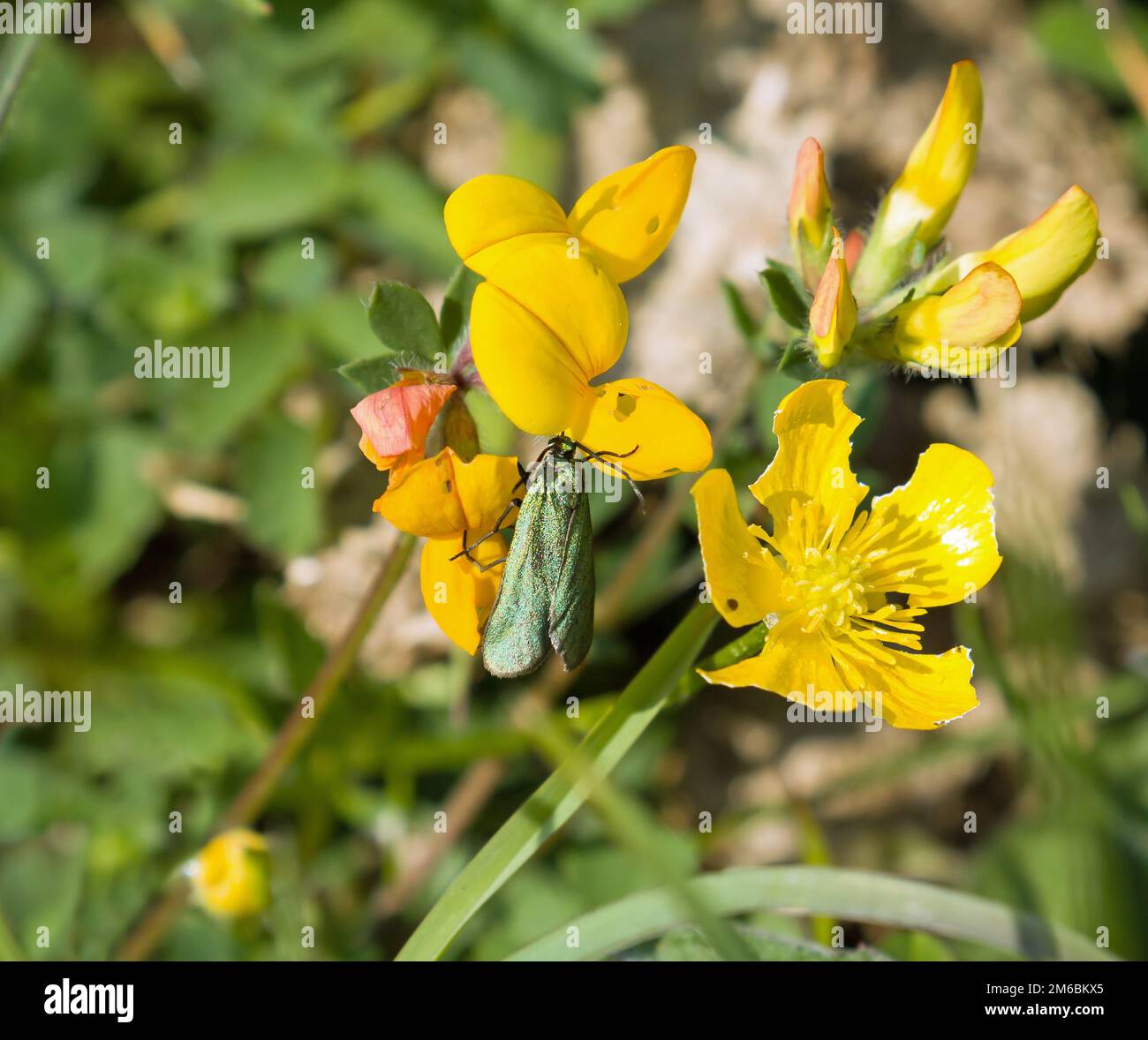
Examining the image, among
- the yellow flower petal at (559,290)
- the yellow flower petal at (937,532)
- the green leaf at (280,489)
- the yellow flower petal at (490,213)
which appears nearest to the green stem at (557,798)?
the yellow flower petal at (937,532)

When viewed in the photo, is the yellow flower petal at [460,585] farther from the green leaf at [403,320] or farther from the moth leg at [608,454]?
the green leaf at [403,320]

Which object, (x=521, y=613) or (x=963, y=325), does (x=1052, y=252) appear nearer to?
(x=963, y=325)

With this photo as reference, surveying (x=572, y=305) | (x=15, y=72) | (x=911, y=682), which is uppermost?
(x=15, y=72)

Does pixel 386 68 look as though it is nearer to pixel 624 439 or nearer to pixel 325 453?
pixel 325 453

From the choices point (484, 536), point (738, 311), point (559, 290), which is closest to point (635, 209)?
point (559, 290)

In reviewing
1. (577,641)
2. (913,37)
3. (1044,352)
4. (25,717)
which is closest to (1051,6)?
(913,37)

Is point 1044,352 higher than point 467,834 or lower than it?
higher

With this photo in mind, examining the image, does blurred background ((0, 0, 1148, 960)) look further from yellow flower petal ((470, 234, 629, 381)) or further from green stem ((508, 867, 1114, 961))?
yellow flower petal ((470, 234, 629, 381))

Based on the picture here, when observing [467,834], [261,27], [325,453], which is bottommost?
[467,834]
